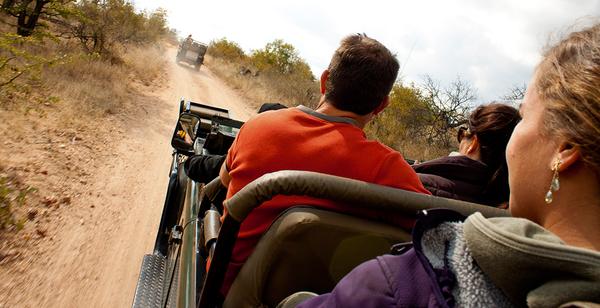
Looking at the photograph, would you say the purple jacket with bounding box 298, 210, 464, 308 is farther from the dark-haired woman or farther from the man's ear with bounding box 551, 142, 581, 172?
the dark-haired woman

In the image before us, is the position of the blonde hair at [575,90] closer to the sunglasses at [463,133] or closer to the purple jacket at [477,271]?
the purple jacket at [477,271]

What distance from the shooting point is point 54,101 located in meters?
5.87

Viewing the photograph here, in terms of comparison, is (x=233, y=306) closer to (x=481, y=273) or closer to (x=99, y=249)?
(x=481, y=273)

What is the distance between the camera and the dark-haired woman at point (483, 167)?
2447 mm

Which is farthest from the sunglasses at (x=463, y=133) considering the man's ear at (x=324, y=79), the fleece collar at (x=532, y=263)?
the fleece collar at (x=532, y=263)

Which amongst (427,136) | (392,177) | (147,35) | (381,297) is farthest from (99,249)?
(147,35)

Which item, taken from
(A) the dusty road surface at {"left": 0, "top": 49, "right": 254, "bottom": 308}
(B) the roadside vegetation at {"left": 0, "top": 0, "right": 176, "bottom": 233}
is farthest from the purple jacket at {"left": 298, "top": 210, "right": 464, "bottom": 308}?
(B) the roadside vegetation at {"left": 0, "top": 0, "right": 176, "bottom": 233}

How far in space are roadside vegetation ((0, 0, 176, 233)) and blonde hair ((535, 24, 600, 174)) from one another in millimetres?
3844

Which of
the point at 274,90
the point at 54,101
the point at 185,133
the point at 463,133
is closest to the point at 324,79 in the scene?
the point at 463,133

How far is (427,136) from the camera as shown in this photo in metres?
13.8

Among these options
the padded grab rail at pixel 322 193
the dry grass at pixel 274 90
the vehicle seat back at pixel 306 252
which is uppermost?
the padded grab rail at pixel 322 193

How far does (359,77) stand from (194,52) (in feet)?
72.8

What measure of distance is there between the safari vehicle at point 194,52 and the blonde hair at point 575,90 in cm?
2289

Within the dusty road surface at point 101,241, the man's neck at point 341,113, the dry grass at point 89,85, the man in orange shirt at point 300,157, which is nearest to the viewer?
the man in orange shirt at point 300,157
